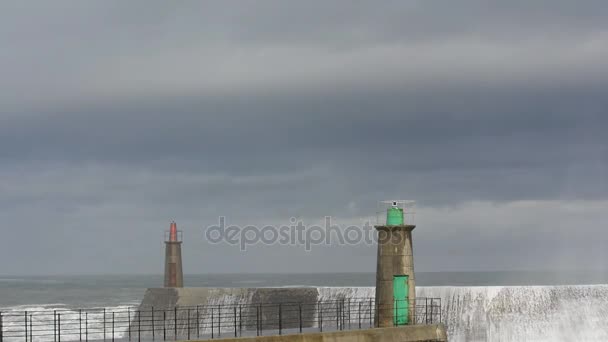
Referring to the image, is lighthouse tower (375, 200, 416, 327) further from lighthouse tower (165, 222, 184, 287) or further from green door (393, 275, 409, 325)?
lighthouse tower (165, 222, 184, 287)

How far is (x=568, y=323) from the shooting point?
3878cm

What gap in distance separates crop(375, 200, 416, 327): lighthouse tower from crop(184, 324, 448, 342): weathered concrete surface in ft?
3.12

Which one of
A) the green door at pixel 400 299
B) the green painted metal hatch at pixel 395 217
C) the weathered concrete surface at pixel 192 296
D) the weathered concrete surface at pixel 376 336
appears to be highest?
the green painted metal hatch at pixel 395 217

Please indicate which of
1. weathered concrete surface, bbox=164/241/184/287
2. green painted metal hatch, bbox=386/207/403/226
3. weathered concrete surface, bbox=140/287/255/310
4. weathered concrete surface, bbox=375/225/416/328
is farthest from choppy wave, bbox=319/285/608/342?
weathered concrete surface, bbox=164/241/184/287

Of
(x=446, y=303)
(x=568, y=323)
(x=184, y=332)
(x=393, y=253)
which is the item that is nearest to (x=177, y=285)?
(x=184, y=332)

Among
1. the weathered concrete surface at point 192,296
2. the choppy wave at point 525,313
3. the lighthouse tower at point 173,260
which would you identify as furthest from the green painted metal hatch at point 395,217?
the lighthouse tower at point 173,260

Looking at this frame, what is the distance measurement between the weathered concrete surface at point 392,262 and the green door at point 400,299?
98 mm

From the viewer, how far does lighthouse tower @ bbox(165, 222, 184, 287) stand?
57.4 m

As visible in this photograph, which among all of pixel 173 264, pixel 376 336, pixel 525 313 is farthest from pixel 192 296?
pixel 376 336

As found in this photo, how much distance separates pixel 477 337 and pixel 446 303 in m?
1.96

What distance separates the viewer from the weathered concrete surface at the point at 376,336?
76.9 feet

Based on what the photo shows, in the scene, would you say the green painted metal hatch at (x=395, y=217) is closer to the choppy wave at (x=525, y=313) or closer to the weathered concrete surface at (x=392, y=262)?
the weathered concrete surface at (x=392, y=262)

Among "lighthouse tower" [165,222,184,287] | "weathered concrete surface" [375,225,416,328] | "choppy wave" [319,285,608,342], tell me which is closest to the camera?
"weathered concrete surface" [375,225,416,328]

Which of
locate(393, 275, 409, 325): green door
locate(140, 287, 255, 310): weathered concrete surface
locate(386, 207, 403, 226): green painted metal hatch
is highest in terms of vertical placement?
locate(386, 207, 403, 226): green painted metal hatch
